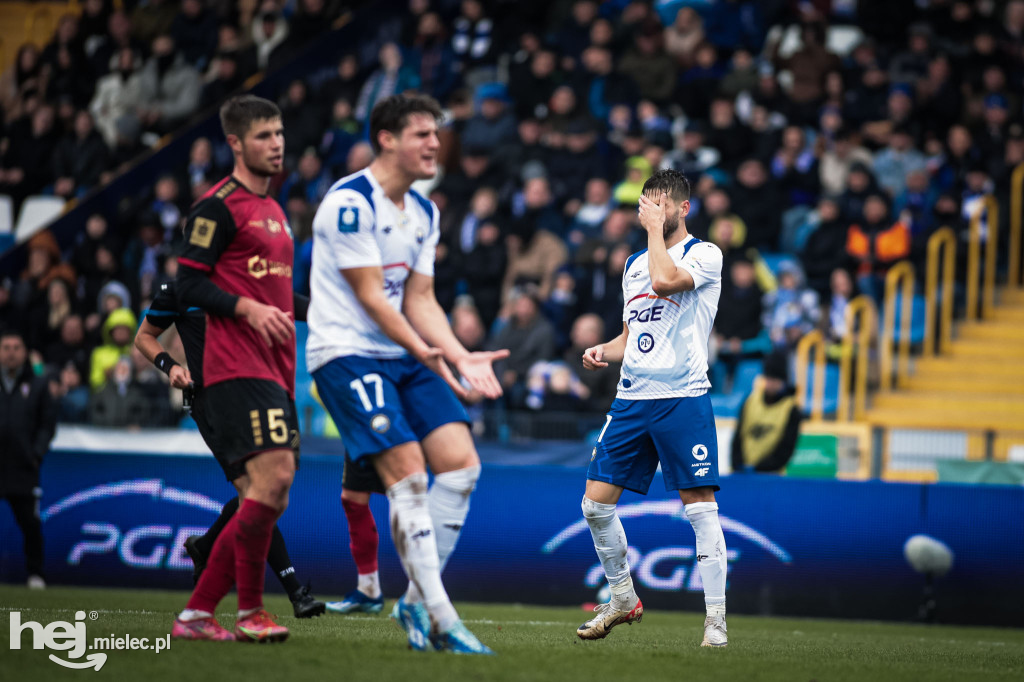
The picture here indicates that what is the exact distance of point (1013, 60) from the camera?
16.1 m

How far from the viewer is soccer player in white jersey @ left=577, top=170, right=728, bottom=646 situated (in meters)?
6.71

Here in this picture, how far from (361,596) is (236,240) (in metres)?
2.63

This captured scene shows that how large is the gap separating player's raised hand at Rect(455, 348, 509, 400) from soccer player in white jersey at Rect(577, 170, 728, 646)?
1745 millimetres

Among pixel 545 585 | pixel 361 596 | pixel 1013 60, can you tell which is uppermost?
pixel 1013 60

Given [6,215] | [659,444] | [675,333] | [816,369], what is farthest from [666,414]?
[6,215]

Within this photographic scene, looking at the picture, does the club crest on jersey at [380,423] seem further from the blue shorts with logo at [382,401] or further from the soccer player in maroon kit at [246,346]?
the soccer player in maroon kit at [246,346]

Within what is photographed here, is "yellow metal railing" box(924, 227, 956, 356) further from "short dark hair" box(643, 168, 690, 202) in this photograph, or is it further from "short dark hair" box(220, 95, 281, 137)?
"short dark hair" box(220, 95, 281, 137)

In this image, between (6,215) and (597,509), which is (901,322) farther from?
(6,215)

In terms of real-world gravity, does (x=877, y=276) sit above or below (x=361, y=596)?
above

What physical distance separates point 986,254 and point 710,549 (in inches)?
368

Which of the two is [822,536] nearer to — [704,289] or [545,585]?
[545,585]

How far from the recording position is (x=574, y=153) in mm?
16375

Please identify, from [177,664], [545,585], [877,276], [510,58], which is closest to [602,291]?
[877,276]

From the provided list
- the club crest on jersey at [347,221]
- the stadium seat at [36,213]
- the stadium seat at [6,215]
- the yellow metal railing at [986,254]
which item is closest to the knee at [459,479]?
the club crest on jersey at [347,221]
